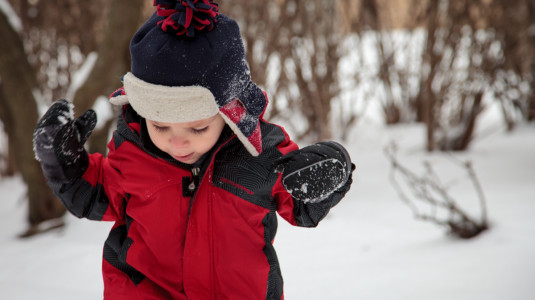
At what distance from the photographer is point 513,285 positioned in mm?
1784

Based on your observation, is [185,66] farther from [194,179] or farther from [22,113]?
[22,113]

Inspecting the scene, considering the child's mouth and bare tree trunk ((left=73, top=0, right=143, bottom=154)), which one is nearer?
the child's mouth

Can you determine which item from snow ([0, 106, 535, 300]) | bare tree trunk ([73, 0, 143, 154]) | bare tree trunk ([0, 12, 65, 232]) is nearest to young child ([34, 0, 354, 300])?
snow ([0, 106, 535, 300])

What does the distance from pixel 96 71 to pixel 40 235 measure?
103cm

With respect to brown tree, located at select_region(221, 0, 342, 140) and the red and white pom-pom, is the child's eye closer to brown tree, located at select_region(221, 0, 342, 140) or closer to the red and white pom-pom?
the red and white pom-pom

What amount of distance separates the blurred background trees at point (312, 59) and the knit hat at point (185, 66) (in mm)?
1787

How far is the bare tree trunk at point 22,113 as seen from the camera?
9.53 ft

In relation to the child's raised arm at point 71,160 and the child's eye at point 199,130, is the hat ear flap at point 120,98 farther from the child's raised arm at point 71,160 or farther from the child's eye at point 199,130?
the child's eye at point 199,130

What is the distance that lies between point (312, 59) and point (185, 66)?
2899mm

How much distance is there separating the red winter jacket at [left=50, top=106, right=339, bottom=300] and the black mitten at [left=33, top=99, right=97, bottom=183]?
2.3 inches

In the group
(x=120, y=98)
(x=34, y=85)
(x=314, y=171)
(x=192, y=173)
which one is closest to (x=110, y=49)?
(x=34, y=85)

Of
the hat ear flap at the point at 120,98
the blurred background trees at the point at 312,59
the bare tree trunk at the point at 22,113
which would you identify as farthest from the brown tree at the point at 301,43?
the hat ear flap at the point at 120,98

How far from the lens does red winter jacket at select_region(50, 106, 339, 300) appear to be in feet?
4.25

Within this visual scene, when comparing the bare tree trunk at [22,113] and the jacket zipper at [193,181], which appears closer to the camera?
the jacket zipper at [193,181]
